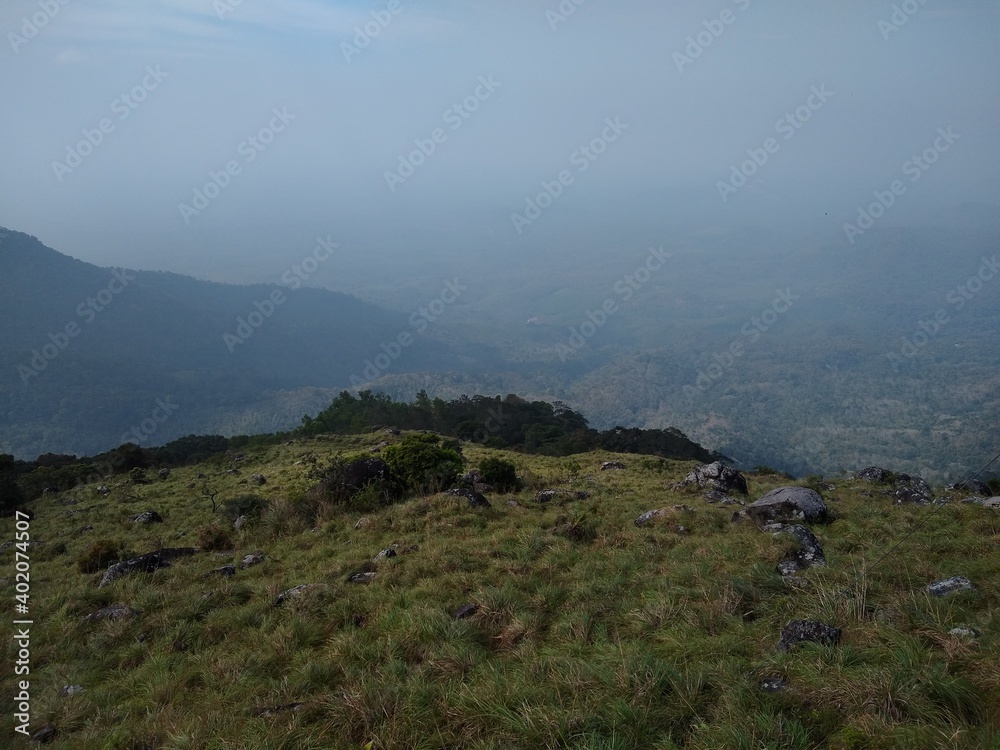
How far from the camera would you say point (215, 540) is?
12609 millimetres

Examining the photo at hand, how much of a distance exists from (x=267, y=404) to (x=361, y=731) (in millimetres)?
138409

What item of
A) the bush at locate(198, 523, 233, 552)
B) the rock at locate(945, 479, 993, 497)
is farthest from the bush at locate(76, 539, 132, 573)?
the rock at locate(945, 479, 993, 497)

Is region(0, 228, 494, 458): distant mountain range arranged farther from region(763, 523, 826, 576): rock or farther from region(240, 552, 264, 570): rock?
region(763, 523, 826, 576): rock

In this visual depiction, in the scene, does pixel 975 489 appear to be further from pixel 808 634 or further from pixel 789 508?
pixel 808 634

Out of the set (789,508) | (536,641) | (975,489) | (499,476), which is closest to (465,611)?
(536,641)

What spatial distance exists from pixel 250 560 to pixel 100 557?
4.07 m

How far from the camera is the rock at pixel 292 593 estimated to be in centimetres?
809

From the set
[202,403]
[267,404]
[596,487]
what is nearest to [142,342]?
[202,403]

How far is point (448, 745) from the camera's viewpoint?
4.32 m

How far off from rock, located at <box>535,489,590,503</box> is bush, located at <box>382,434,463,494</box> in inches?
109

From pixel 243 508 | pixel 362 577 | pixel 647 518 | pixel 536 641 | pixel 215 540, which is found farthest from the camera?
pixel 243 508

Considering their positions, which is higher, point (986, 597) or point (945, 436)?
point (986, 597)

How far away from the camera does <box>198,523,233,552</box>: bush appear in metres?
12.4

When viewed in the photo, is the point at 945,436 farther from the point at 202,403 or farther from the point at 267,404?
the point at 202,403
